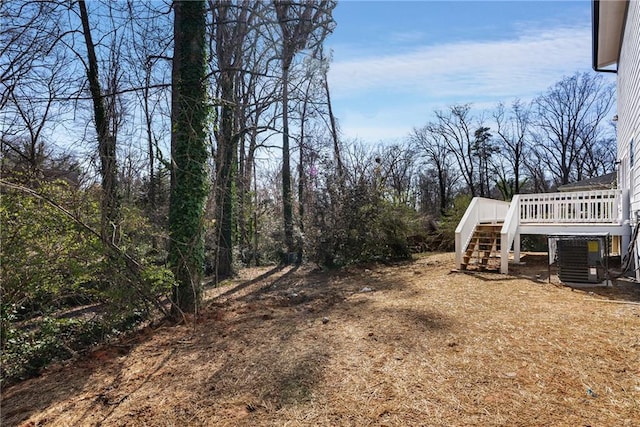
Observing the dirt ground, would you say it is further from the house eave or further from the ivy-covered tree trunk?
the house eave

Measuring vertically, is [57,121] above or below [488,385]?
above

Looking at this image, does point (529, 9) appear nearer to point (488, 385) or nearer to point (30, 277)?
point (488, 385)

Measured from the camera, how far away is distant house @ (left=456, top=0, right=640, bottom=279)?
6.88 meters

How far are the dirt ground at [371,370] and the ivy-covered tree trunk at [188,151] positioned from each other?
82 cm

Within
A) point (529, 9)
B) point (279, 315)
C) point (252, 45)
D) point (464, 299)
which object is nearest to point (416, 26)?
point (529, 9)

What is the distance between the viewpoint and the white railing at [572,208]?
305 inches

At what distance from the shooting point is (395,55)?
33.0ft

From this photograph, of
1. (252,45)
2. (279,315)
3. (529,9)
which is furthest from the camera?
(252,45)

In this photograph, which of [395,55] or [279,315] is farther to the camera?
[395,55]

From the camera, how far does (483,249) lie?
29.9 ft

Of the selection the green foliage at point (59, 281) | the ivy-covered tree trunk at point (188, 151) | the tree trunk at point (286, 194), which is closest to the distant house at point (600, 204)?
the tree trunk at point (286, 194)

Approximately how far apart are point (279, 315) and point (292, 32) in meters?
9.08

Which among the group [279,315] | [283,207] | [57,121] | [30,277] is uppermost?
[57,121]

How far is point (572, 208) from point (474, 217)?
2.10 m
